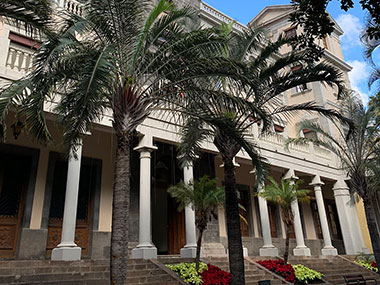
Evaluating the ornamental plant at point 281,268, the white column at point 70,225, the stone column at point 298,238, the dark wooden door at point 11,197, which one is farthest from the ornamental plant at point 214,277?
the stone column at point 298,238

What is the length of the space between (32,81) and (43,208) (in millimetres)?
6897

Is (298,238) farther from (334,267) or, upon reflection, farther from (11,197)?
(11,197)

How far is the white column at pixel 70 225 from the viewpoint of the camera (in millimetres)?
8883

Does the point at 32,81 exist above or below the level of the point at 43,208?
above

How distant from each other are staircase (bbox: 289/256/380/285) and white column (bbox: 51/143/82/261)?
9.45m

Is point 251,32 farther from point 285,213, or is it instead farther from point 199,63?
point 285,213

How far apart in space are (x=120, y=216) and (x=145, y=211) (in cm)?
530

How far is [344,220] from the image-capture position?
18.6m

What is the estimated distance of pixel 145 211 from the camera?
36.2ft

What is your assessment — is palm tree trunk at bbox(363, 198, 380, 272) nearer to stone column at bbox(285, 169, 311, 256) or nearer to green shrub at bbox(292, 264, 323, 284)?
green shrub at bbox(292, 264, 323, 284)

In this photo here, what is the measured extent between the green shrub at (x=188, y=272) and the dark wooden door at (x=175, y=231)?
3901 mm

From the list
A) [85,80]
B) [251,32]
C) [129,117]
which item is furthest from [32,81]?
[251,32]

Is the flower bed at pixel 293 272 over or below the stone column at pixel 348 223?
below

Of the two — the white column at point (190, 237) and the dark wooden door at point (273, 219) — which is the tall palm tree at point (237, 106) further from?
the dark wooden door at point (273, 219)
